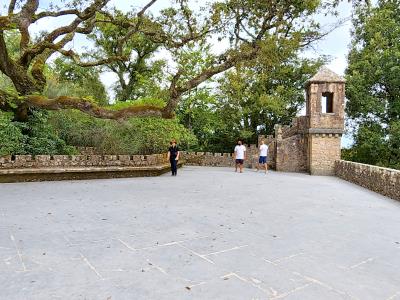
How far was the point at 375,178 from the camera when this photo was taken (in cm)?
1159

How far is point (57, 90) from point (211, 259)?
1507 centimetres

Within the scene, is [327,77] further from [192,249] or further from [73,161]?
[192,249]

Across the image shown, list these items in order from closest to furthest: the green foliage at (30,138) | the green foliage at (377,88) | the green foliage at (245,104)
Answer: the green foliage at (30,138) < the green foliage at (377,88) < the green foliage at (245,104)

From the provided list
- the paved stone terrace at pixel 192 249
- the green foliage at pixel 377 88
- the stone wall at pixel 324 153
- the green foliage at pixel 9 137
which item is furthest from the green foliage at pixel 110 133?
the green foliage at pixel 377 88

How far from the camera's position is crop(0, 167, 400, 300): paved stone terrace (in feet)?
10.8

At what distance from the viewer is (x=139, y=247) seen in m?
4.50

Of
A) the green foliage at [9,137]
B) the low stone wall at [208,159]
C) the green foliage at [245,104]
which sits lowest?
the low stone wall at [208,159]

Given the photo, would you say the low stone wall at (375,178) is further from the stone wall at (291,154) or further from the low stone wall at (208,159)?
the low stone wall at (208,159)

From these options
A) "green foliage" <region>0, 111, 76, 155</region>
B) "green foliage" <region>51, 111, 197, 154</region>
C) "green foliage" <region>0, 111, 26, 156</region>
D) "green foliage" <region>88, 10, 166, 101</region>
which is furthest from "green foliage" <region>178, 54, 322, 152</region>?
"green foliage" <region>0, 111, 26, 156</region>

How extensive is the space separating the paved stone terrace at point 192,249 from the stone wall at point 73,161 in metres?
3.03

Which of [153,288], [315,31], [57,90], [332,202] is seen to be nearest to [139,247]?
[153,288]

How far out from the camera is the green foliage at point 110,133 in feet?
49.0

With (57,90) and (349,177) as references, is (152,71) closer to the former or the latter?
(57,90)

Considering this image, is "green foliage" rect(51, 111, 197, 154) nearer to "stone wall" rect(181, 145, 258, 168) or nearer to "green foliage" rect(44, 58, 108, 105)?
"stone wall" rect(181, 145, 258, 168)
